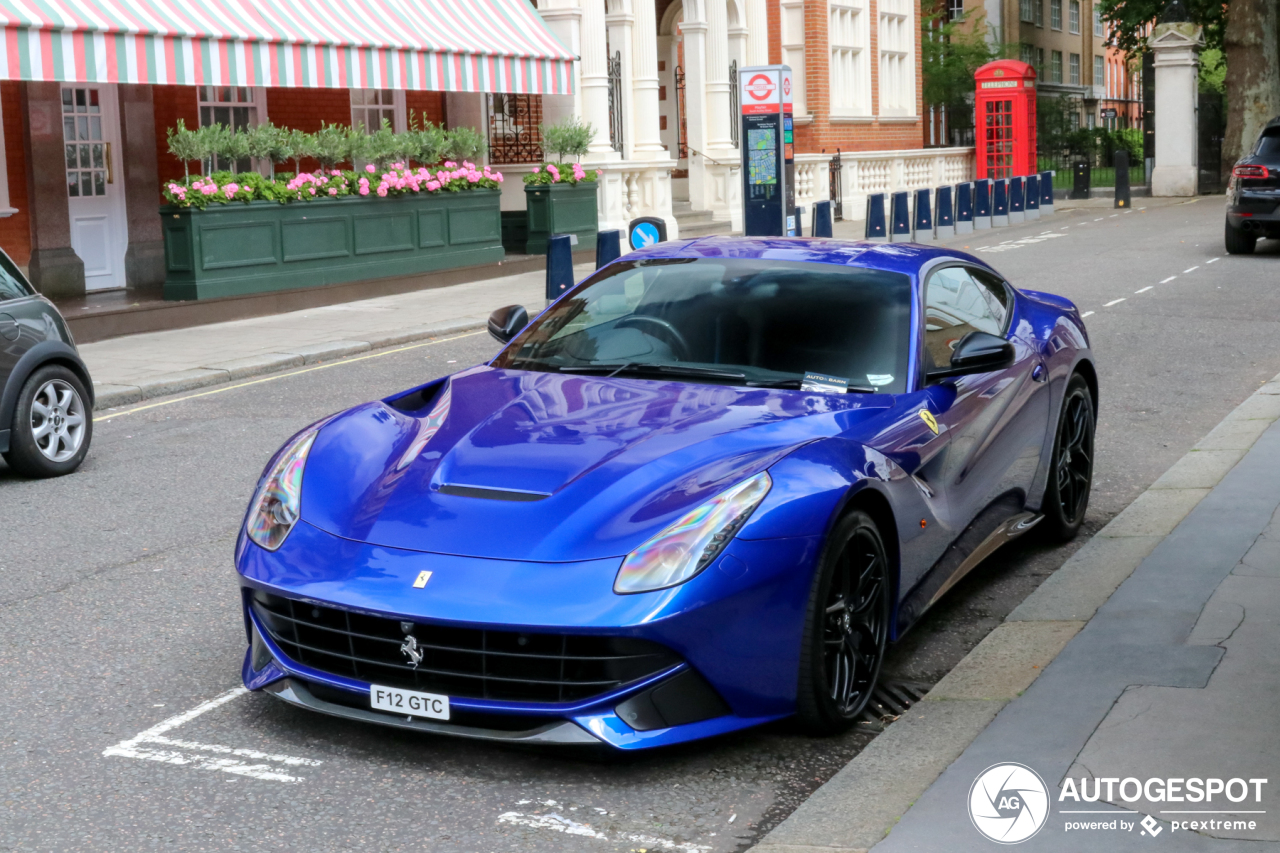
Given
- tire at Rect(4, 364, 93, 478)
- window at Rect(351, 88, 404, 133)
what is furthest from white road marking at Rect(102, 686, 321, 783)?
window at Rect(351, 88, 404, 133)

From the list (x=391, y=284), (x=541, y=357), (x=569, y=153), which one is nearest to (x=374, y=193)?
(x=391, y=284)

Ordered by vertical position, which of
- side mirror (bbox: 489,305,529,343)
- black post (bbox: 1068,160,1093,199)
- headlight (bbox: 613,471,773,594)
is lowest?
headlight (bbox: 613,471,773,594)

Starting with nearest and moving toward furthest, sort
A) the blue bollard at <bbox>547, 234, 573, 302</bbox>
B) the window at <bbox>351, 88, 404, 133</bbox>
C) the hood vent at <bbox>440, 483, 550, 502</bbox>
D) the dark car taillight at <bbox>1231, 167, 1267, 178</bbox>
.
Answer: the hood vent at <bbox>440, 483, 550, 502</bbox> < the blue bollard at <bbox>547, 234, 573, 302</bbox> < the dark car taillight at <bbox>1231, 167, 1267, 178</bbox> < the window at <bbox>351, 88, 404, 133</bbox>

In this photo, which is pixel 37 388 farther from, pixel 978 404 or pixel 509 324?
pixel 978 404

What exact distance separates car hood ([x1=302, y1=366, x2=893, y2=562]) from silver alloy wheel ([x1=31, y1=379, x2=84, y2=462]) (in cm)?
413

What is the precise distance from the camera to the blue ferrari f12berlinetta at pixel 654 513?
12.5ft

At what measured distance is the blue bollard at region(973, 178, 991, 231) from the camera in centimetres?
2822

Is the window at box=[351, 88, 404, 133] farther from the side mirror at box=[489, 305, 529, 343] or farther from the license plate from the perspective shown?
the license plate

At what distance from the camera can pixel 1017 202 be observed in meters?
30.4

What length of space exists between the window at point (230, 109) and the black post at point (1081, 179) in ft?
77.6

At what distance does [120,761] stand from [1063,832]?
2508 mm

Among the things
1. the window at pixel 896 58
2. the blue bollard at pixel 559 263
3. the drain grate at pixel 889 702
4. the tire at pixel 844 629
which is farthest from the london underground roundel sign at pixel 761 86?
the window at pixel 896 58

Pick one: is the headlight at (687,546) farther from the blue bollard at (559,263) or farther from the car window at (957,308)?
the blue bollard at (559,263)

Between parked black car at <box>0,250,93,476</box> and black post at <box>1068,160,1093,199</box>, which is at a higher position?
black post at <box>1068,160,1093,199</box>
